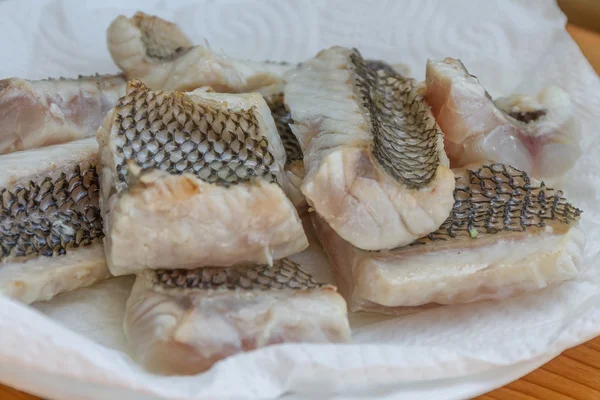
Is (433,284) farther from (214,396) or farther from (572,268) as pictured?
(214,396)

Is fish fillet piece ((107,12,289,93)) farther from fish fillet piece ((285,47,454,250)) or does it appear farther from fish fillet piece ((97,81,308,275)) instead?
fish fillet piece ((97,81,308,275))

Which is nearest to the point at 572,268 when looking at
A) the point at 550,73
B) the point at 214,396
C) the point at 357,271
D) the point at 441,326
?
the point at 441,326

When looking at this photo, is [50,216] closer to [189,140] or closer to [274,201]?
[189,140]

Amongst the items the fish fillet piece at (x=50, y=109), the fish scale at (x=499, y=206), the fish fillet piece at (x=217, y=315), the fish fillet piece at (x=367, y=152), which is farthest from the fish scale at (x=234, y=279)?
the fish fillet piece at (x=50, y=109)

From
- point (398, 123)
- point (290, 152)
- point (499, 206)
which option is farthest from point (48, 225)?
point (499, 206)

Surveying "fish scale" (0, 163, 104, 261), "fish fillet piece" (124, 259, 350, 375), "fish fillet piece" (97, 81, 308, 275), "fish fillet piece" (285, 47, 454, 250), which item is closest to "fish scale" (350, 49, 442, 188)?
"fish fillet piece" (285, 47, 454, 250)

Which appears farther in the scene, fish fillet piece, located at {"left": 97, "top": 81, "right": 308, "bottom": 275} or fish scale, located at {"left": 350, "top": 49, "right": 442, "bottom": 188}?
fish scale, located at {"left": 350, "top": 49, "right": 442, "bottom": 188}

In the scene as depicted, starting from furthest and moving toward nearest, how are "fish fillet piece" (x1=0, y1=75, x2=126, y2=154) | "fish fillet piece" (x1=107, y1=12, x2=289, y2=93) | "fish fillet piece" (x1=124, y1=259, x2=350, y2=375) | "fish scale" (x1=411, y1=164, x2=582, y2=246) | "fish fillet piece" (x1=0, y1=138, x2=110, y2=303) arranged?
"fish fillet piece" (x1=107, y1=12, x2=289, y2=93)
"fish fillet piece" (x1=0, y1=75, x2=126, y2=154)
"fish scale" (x1=411, y1=164, x2=582, y2=246)
"fish fillet piece" (x1=0, y1=138, x2=110, y2=303)
"fish fillet piece" (x1=124, y1=259, x2=350, y2=375)

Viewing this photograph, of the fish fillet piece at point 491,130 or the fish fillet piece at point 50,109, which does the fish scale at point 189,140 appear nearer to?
the fish fillet piece at point 50,109
